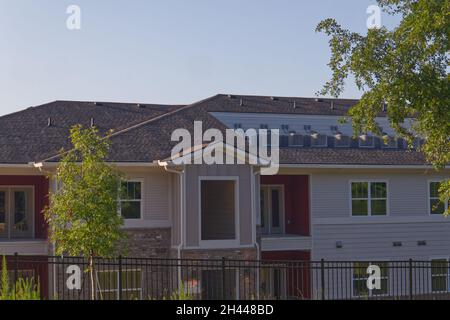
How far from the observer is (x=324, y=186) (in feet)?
92.7

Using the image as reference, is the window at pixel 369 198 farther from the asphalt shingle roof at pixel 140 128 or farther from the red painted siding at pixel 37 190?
the red painted siding at pixel 37 190

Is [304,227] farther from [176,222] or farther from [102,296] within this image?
[102,296]

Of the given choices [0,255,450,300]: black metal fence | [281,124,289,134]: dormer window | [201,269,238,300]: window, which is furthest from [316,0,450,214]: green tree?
[281,124,289,134]: dormer window

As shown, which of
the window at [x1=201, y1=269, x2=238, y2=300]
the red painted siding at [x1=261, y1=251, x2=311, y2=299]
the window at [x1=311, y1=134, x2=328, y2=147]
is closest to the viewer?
the window at [x1=201, y1=269, x2=238, y2=300]

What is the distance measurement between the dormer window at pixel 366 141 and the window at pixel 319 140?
1496mm

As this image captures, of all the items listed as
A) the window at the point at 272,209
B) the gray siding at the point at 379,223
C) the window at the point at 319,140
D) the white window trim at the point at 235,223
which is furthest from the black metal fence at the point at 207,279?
the window at the point at 319,140

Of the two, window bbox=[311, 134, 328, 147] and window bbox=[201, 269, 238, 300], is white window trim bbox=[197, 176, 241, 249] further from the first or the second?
window bbox=[311, 134, 328, 147]

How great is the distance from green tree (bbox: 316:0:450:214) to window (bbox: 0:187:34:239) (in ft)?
39.8

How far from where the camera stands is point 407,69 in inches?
744

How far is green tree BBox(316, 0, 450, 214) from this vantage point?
18.5 m

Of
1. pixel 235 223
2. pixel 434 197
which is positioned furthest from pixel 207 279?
pixel 434 197

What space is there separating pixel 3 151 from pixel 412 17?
45.6 feet

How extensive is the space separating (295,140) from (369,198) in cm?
371

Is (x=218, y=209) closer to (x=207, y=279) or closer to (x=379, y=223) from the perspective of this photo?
(x=207, y=279)
